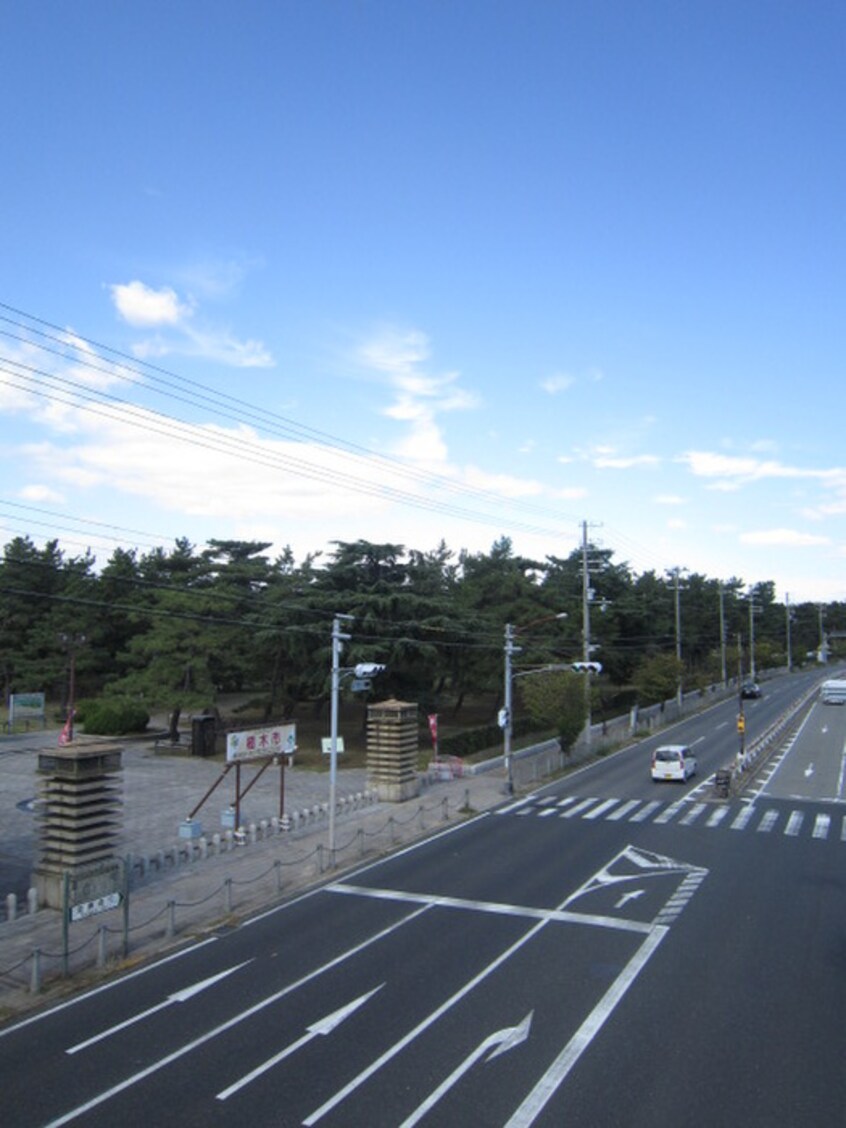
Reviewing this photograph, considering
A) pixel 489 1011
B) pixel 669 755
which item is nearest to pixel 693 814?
pixel 669 755

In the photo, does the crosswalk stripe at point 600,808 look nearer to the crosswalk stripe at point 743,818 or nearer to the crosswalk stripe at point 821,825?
the crosswalk stripe at point 743,818

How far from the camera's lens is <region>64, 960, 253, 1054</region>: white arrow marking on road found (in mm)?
12297

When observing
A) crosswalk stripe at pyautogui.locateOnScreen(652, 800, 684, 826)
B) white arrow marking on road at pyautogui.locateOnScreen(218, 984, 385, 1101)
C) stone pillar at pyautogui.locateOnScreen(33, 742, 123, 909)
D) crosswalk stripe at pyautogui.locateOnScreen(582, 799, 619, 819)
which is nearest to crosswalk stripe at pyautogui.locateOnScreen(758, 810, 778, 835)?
crosswalk stripe at pyautogui.locateOnScreen(652, 800, 684, 826)

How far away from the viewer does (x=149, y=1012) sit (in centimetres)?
1337

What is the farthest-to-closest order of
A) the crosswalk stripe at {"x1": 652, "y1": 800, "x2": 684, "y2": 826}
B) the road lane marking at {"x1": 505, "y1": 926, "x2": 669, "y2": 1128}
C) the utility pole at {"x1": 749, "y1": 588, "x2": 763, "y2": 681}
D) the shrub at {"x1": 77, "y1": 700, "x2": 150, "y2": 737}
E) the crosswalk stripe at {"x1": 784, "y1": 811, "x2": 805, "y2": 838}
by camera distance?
1. the utility pole at {"x1": 749, "y1": 588, "x2": 763, "y2": 681}
2. the shrub at {"x1": 77, "y1": 700, "x2": 150, "y2": 737}
3. the crosswalk stripe at {"x1": 652, "y1": 800, "x2": 684, "y2": 826}
4. the crosswalk stripe at {"x1": 784, "y1": 811, "x2": 805, "y2": 838}
5. the road lane marking at {"x1": 505, "y1": 926, "x2": 669, "y2": 1128}

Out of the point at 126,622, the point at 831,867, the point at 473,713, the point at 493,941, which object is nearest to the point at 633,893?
the point at 493,941

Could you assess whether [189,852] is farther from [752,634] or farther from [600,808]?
[752,634]

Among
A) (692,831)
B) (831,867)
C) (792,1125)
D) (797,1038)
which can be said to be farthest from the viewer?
(692,831)

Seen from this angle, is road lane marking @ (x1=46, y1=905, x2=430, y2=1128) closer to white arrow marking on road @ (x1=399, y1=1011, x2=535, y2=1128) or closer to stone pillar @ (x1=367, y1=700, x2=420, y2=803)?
white arrow marking on road @ (x1=399, y1=1011, x2=535, y2=1128)

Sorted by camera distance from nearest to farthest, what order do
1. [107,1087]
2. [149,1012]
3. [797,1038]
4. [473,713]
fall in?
[107,1087], [797,1038], [149,1012], [473,713]

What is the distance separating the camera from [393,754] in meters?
33.6

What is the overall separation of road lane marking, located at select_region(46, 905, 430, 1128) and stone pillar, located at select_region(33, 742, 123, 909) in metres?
7.38

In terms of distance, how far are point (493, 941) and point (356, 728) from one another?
137ft

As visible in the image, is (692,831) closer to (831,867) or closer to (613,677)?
(831,867)
